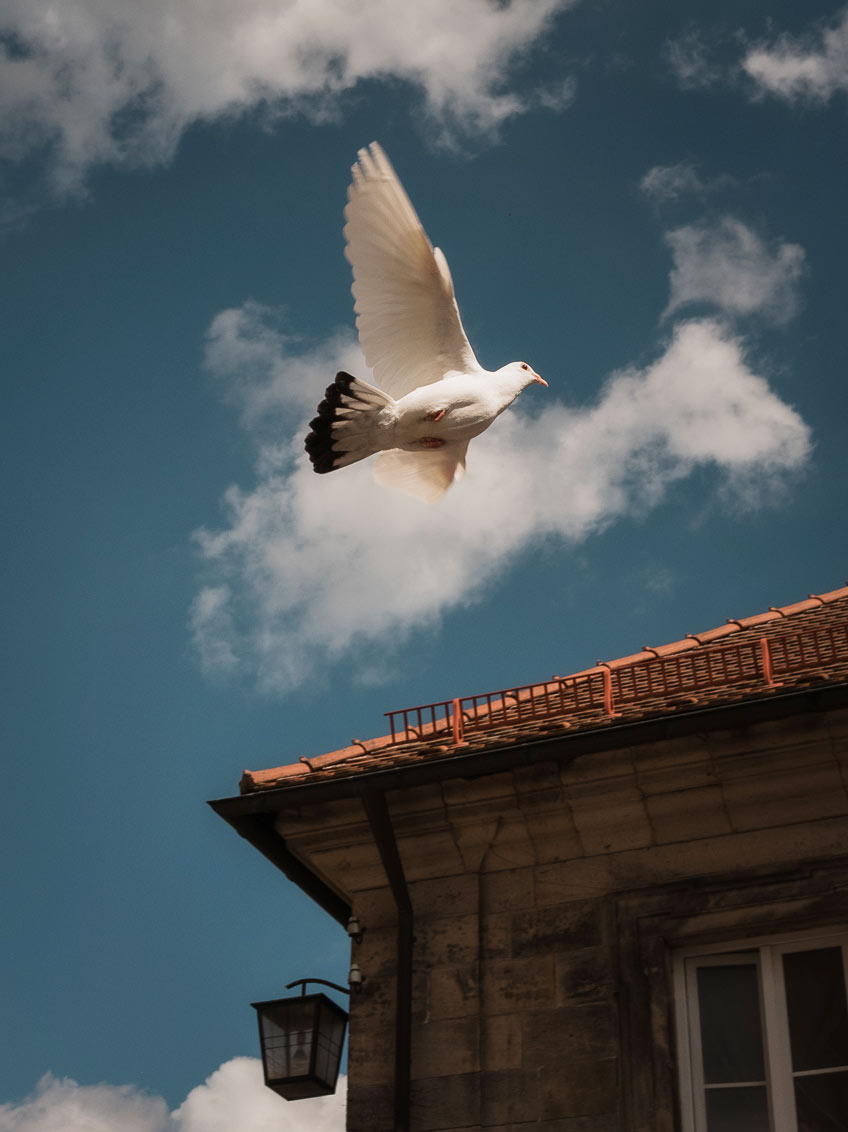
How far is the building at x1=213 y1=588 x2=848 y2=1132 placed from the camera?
7.20 metres

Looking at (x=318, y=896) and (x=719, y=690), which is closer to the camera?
(x=719, y=690)

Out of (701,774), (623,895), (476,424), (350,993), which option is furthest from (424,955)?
(476,424)

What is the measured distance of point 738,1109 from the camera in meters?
7.04

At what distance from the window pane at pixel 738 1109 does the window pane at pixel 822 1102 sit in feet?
0.53

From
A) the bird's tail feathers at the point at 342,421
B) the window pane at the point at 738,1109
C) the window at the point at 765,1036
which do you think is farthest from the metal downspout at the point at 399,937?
the bird's tail feathers at the point at 342,421

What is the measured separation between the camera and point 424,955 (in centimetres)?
800

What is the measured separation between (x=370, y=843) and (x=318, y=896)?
69 cm

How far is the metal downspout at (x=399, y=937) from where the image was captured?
7516 millimetres

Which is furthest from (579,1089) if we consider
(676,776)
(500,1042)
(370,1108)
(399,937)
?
(676,776)

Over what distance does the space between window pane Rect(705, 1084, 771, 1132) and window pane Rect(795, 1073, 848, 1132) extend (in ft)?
0.53

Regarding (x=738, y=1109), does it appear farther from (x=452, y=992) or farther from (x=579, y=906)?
(x=452, y=992)

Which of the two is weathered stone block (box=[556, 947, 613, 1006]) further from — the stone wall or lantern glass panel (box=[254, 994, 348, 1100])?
lantern glass panel (box=[254, 994, 348, 1100])

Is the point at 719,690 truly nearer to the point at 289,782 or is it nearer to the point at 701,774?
the point at 701,774

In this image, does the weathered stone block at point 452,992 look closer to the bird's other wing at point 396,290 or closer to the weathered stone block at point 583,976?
the weathered stone block at point 583,976
